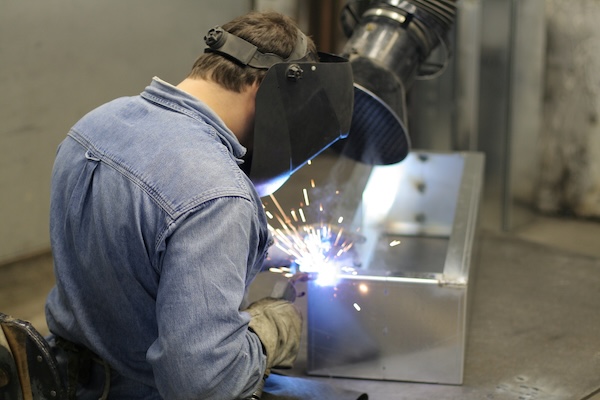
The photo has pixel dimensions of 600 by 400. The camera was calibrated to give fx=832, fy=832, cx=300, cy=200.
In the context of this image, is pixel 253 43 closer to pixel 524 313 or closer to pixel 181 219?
pixel 181 219

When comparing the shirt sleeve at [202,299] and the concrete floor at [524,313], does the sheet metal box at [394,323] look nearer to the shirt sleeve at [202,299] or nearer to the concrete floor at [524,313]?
the concrete floor at [524,313]

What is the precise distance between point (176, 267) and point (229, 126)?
38 centimetres

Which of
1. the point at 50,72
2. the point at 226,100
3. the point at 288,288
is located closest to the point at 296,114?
the point at 226,100

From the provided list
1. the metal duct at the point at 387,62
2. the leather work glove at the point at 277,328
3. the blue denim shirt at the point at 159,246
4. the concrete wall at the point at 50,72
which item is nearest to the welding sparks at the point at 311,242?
the metal duct at the point at 387,62

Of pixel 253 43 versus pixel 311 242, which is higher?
pixel 253 43

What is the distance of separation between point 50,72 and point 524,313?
2.15 meters

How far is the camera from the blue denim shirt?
1450 mm

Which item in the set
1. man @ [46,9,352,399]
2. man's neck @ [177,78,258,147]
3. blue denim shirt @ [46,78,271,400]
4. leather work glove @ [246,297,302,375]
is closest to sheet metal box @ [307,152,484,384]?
leather work glove @ [246,297,302,375]

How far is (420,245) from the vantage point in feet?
10.9

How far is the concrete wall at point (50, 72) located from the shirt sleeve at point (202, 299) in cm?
220

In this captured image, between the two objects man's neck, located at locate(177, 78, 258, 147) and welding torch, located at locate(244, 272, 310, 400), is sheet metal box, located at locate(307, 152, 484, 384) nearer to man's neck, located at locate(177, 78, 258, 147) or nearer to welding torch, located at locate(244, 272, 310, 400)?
welding torch, located at locate(244, 272, 310, 400)

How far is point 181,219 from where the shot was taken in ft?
4.78

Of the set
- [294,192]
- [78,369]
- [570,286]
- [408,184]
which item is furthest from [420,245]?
[78,369]

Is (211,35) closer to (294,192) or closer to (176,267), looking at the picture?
(176,267)
